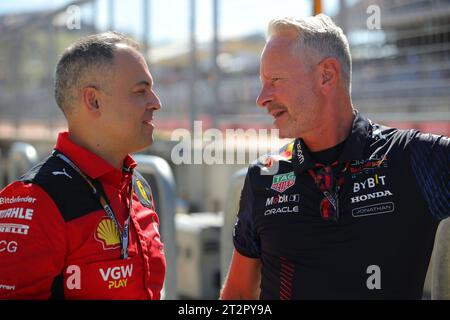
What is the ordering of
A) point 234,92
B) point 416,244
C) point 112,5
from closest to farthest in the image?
point 416,244
point 234,92
point 112,5

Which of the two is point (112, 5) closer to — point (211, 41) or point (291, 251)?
point (211, 41)

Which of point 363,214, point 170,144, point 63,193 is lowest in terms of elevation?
point 170,144

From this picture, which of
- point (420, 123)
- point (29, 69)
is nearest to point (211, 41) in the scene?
point (420, 123)

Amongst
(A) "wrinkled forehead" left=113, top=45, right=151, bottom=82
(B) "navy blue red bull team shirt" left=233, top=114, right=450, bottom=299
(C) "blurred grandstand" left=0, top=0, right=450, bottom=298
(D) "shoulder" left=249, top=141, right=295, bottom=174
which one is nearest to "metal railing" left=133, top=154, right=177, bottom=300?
(C) "blurred grandstand" left=0, top=0, right=450, bottom=298

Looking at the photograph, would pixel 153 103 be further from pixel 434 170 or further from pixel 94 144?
pixel 434 170

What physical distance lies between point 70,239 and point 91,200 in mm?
159

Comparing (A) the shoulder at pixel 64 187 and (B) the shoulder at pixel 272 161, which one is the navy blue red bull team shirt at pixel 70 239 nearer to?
(A) the shoulder at pixel 64 187

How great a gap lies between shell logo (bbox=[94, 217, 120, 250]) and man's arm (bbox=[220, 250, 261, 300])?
64 centimetres

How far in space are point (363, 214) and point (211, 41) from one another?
3.92 metres

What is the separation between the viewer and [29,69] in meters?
10.2

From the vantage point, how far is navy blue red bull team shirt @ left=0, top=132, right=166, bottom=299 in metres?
1.80

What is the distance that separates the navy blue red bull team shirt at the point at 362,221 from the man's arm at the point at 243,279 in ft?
0.40

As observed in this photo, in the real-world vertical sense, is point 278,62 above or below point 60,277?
above
